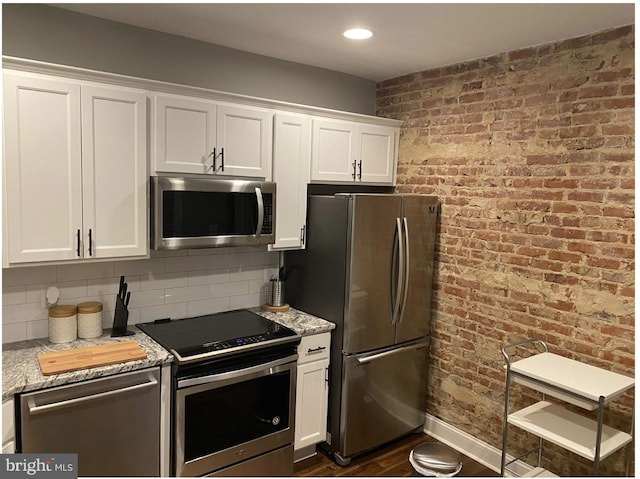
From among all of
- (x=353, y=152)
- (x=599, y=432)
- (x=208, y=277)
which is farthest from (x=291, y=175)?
(x=599, y=432)

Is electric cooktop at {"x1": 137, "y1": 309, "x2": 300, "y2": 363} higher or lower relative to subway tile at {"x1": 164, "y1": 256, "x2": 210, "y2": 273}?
lower

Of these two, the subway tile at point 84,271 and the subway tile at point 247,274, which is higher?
the subway tile at point 84,271

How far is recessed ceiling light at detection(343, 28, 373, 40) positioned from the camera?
9.16 ft

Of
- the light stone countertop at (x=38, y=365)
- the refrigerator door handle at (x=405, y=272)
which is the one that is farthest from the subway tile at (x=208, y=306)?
the refrigerator door handle at (x=405, y=272)

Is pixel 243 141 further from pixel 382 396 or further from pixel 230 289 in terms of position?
pixel 382 396

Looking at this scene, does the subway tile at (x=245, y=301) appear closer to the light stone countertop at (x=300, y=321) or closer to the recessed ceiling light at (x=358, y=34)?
the light stone countertop at (x=300, y=321)

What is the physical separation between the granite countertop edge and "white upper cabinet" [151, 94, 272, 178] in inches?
37.9

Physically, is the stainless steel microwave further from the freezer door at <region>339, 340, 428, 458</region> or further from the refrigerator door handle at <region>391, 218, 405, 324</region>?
the freezer door at <region>339, 340, 428, 458</region>

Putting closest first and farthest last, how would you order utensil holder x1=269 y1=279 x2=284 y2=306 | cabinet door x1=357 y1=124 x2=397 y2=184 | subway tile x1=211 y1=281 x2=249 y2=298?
subway tile x1=211 y1=281 x2=249 y2=298
utensil holder x1=269 y1=279 x2=284 y2=306
cabinet door x1=357 y1=124 x2=397 y2=184

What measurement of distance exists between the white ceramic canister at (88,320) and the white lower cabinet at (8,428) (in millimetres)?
607

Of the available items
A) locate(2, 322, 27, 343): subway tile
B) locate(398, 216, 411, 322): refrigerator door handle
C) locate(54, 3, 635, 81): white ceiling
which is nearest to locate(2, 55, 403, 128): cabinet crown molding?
locate(54, 3, 635, 81): white ceiling

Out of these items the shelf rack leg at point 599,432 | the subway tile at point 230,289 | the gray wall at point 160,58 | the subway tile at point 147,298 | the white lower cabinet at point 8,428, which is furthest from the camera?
the subway tile at point 230,289

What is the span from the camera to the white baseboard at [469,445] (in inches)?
127

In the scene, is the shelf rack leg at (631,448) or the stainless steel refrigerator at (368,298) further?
the stainless steel refrigerator at (368,298)
